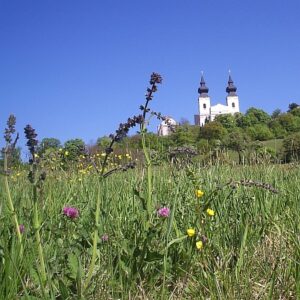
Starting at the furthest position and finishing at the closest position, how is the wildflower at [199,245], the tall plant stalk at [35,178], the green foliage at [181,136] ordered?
1. the green foliage at [181,136]
2. the wildflower at [199,245]
3. the tall plant stalk at [35,178]

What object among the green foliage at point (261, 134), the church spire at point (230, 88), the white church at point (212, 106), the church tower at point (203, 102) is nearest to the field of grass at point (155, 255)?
the green foliage at point (261, 134)

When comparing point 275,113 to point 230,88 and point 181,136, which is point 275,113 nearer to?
point 230,88

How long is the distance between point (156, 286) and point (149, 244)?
17 cm

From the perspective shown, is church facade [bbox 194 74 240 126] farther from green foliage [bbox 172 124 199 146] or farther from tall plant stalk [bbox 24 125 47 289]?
tall plant stalk [bbox 24 125 47 289]

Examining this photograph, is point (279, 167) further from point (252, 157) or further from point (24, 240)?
point (24, 240)

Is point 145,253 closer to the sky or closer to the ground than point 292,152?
closer to the ground

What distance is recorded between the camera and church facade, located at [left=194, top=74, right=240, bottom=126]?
16662 cm

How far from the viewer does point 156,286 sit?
192 centimetres

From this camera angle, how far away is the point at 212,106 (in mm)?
169875

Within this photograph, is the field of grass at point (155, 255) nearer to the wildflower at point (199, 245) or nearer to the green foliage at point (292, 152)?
the wildflower at point (199, 245)

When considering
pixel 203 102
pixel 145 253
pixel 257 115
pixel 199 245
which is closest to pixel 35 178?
pixel 145 253

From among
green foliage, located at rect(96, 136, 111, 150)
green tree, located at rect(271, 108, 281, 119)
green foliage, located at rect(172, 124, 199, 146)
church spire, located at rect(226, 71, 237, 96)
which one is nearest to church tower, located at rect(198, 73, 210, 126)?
church spire, located at rect(226, 71, 237, 96)

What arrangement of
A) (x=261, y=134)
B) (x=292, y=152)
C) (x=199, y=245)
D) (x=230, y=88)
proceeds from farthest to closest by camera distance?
(x=230, y=88) < (x=261, y=134) < (x=292, y=152) < (x=199, y=245)

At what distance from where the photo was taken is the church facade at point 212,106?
166625 millimetres
